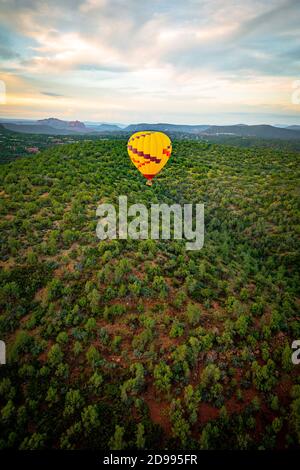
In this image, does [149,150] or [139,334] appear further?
[149,150]

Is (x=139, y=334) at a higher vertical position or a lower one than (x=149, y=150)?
lower

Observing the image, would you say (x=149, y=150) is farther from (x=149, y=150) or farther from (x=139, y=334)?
(x=139, y=334)

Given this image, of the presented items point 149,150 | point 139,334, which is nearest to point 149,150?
point 149,150

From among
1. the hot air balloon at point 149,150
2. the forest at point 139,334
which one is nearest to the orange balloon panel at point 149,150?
the hot air balloon at point 149,150

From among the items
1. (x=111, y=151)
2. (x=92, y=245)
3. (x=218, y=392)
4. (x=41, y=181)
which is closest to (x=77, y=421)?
(x=218, y=392)

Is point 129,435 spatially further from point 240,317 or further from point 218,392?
point 240,317

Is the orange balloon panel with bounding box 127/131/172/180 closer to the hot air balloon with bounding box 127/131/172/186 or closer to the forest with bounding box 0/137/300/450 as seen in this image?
the hot air balloon with bounding box 127/131/172/186

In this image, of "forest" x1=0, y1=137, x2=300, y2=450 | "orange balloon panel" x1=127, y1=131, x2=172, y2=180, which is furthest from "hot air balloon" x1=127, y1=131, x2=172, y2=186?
"forest" x1=0, y1=137, x2=300, y2=450
